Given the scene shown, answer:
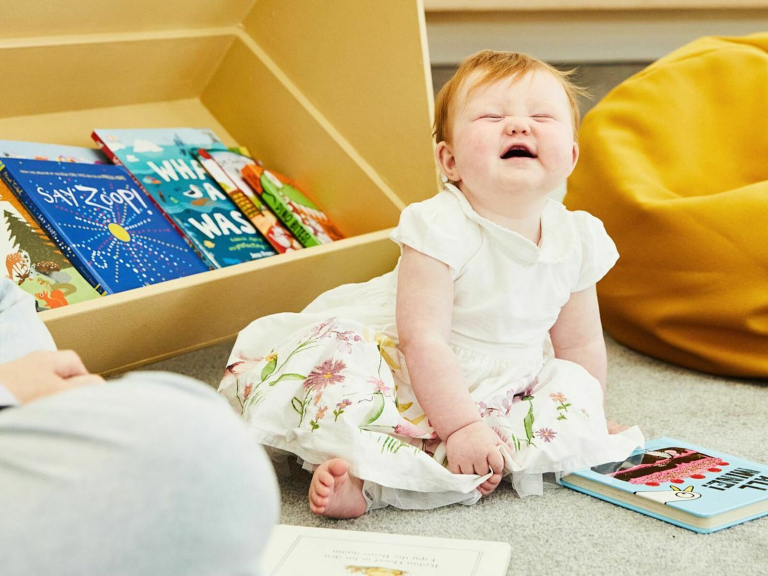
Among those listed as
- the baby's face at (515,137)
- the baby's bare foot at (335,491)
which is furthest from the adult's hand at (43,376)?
the baby's face at (515,137)

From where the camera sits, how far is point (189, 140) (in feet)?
5.09

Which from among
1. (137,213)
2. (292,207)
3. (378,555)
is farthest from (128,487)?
(292,207)

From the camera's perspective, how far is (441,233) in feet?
3.17

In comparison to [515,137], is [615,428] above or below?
below

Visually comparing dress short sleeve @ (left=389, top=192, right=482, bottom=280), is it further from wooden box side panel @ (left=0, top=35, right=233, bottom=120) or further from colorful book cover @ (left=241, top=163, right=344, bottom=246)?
wooden box side panel @ (left=0, top=35, right=233, bottom=120)

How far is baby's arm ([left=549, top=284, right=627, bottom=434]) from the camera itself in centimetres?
108

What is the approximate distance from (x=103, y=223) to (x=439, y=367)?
64cm

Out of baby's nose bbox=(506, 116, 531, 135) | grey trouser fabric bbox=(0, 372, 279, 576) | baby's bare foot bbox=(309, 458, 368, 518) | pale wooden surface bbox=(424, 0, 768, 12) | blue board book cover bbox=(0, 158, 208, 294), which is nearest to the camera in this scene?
grey trouser fabric bbox=(0, 372, 279, 576)

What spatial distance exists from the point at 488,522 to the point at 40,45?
1058mm

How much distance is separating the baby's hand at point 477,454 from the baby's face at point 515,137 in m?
0.29

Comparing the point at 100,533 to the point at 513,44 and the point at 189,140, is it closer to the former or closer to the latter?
the point at 189,140

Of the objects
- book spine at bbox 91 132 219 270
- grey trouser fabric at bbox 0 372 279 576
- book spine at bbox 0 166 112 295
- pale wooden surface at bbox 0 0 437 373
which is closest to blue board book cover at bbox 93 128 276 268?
book spine at bbox 91 132 219 270

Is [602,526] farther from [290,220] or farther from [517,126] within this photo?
[290,220]

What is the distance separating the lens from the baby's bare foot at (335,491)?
0.81m
